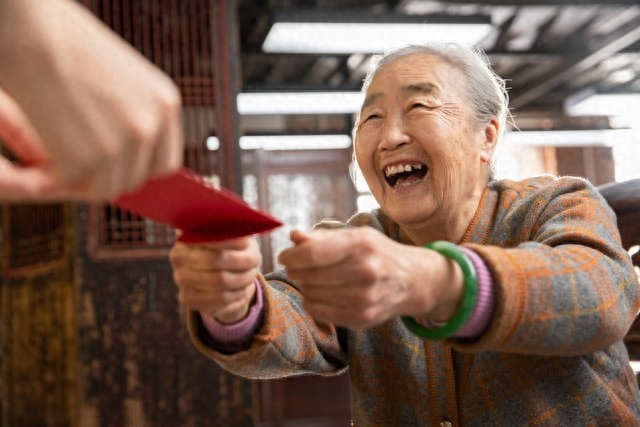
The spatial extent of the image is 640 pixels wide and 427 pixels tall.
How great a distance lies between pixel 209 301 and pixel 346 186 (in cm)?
585

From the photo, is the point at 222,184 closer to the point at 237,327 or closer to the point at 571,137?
the point at 237,327

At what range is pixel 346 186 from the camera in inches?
269

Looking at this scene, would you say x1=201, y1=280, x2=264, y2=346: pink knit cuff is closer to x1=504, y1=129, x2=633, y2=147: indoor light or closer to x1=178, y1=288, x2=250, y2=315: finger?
x1=178, y1=288, x2=250, y2=315: finger

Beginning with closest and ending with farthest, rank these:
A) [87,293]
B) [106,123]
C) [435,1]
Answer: [106,123] → [87,293] → [435,1]

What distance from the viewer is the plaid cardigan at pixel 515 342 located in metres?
0.99

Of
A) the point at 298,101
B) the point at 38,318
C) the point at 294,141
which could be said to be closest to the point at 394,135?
the point at 38,318

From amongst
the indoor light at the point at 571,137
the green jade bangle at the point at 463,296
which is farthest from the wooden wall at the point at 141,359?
the indoor light at the point at 571,137

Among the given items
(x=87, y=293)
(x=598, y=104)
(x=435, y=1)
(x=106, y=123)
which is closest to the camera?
(x=106, y=123)

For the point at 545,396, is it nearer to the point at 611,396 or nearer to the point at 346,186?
the point at 611,396

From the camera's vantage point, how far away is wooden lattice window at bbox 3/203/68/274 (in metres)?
3.97

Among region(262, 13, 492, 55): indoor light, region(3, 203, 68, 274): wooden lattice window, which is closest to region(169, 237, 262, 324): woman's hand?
region(3, 203, 68, 274): wooden lattice window

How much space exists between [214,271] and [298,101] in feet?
19.4

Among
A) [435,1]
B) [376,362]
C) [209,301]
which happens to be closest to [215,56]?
[435,1]

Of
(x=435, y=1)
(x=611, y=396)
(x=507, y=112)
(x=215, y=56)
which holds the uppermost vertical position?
(x=435, y=1)
